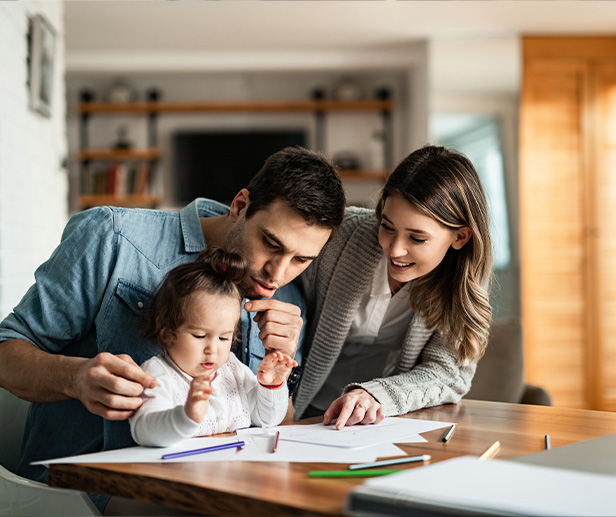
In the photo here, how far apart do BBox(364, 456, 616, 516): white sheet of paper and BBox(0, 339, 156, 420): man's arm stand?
1.41ft

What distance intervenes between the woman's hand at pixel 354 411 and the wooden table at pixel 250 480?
4.8 inches

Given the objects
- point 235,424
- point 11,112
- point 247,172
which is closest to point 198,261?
point 235,424

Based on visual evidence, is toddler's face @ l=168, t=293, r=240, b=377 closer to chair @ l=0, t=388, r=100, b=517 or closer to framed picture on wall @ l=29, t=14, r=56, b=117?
chair @ l=0, t=388, r=100, b=517

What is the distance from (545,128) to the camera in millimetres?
4980

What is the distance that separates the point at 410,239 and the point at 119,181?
4.74 m

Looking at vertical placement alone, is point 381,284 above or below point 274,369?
above

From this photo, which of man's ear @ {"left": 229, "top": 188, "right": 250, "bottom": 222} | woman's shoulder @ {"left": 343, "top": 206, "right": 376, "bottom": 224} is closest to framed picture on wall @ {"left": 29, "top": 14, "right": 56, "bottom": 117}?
woman's shoulder @ {"left": 343, "top": 206, "right": 376, "bottom": 224}

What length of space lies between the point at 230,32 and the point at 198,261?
4.24m

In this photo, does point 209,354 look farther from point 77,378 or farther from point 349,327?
point 349,327

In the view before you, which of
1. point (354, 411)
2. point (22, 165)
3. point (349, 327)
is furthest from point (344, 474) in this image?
point (22, 165)

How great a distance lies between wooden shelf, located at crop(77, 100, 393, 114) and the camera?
5898 millimetres

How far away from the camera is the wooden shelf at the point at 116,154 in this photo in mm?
5848

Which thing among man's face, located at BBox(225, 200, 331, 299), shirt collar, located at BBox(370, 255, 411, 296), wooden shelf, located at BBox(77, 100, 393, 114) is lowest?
shirt collar, located at BBox(370, 255, 411, 296)

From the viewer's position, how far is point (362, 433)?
1080 millimetres
